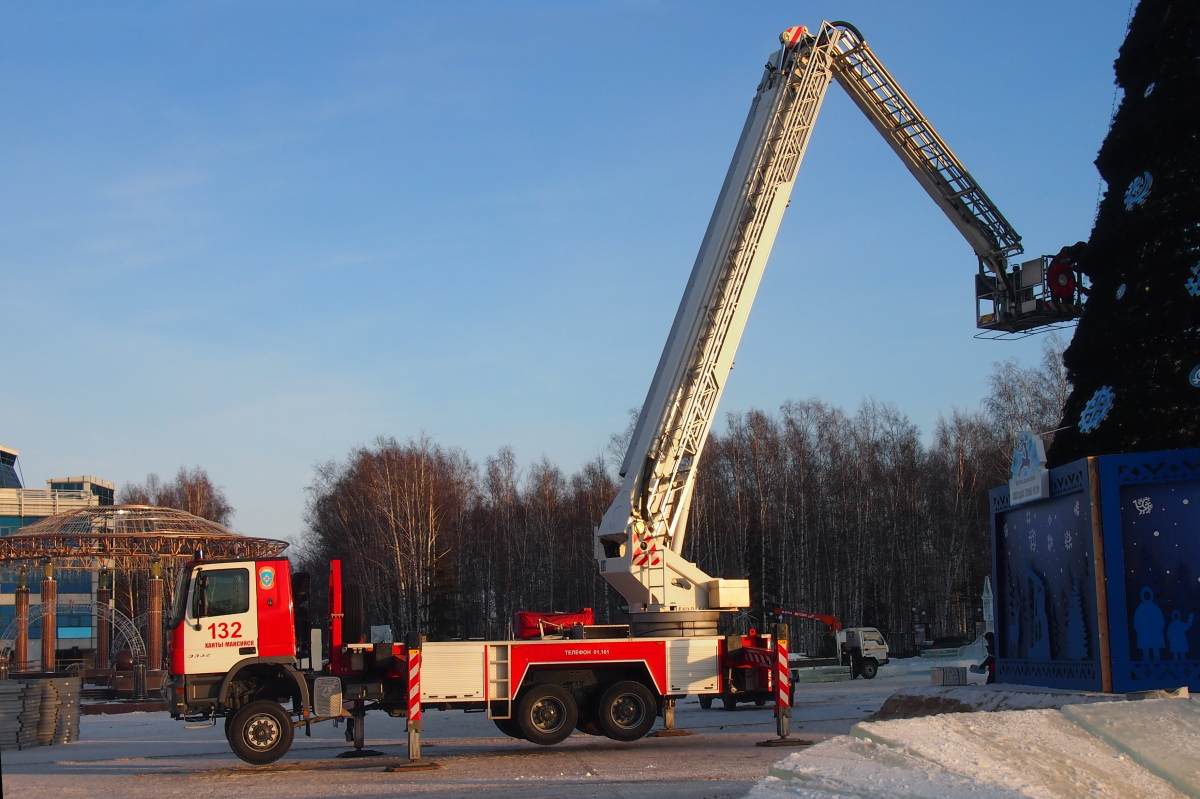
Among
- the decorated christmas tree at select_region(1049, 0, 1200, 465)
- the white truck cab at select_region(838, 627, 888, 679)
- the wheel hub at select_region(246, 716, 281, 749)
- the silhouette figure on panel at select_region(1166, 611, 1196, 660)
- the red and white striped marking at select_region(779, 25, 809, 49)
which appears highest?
the red and white striped marking at select_region(779, 25, 809, 49)

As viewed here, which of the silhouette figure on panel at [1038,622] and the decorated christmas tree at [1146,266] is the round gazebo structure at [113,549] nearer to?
the silhouette figure on panel at [1038,622]

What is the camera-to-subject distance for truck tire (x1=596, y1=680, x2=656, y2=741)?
15.2 meters

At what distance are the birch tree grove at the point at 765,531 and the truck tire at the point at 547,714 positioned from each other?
110 feet

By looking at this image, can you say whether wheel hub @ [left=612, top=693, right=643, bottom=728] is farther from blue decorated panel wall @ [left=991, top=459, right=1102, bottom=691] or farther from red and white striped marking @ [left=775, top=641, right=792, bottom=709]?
blue decorated panel wall @ [left=991, top=459, right=1102, bottom=691]

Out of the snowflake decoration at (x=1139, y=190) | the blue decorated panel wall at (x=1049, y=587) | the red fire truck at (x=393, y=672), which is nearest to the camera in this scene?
the blue decorated panel wall at (x=1049, y=587)

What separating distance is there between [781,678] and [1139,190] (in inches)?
330

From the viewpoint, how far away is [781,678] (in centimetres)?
1523

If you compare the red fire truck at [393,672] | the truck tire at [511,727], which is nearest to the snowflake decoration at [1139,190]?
the red fire truck at [393,672]

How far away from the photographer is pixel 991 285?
20.3 meters

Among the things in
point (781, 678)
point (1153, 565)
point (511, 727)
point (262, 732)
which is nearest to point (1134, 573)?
point (1153, 565)

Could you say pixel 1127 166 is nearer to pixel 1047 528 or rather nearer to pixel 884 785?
pixel 1047 528

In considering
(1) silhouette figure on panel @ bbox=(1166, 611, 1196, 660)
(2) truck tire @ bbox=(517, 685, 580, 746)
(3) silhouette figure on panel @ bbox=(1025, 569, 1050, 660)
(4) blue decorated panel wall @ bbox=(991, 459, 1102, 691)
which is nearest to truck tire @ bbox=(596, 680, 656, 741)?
(2) truck tire @ bbox=(517, 685, 580, 746)

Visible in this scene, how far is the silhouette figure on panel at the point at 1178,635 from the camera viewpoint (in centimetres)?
1188

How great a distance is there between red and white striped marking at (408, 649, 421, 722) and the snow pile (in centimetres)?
725
